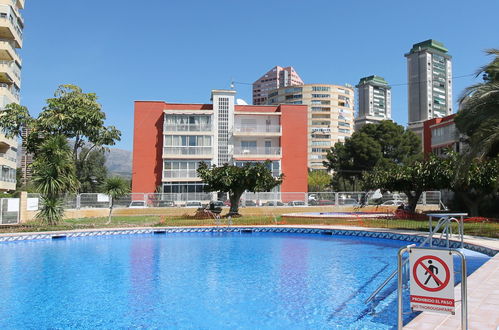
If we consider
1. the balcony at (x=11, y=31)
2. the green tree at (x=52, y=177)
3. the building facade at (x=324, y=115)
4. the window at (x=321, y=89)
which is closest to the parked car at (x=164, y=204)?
the green tree at (x=52, y=177)

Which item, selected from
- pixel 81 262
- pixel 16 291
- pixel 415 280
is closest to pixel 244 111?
pixel 81 262

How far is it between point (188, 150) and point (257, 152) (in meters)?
7.44

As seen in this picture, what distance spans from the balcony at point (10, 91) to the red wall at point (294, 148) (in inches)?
1046

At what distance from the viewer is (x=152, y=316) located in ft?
28.4

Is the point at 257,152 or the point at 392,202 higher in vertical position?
the point at 257,152

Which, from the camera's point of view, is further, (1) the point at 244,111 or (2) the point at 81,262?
(1) the point at 244,111

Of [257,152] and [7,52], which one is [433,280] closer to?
[257,152]

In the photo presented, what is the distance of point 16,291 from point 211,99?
124ft

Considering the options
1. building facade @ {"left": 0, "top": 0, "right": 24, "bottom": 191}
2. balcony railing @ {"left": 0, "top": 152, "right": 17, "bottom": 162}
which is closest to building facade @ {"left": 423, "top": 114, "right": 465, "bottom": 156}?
building facade @ {"left": 0, "top": 0, "right": 24, "bottom": 191}

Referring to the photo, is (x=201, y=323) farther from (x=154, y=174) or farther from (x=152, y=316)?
(x=154, y=174)

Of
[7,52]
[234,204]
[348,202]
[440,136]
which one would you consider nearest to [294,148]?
[348,202]

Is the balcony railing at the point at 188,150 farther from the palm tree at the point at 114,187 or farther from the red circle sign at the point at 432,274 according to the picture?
the red circle sign at the point at 432,274

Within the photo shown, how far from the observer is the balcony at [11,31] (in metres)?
38.4

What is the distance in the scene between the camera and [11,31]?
3956cm
